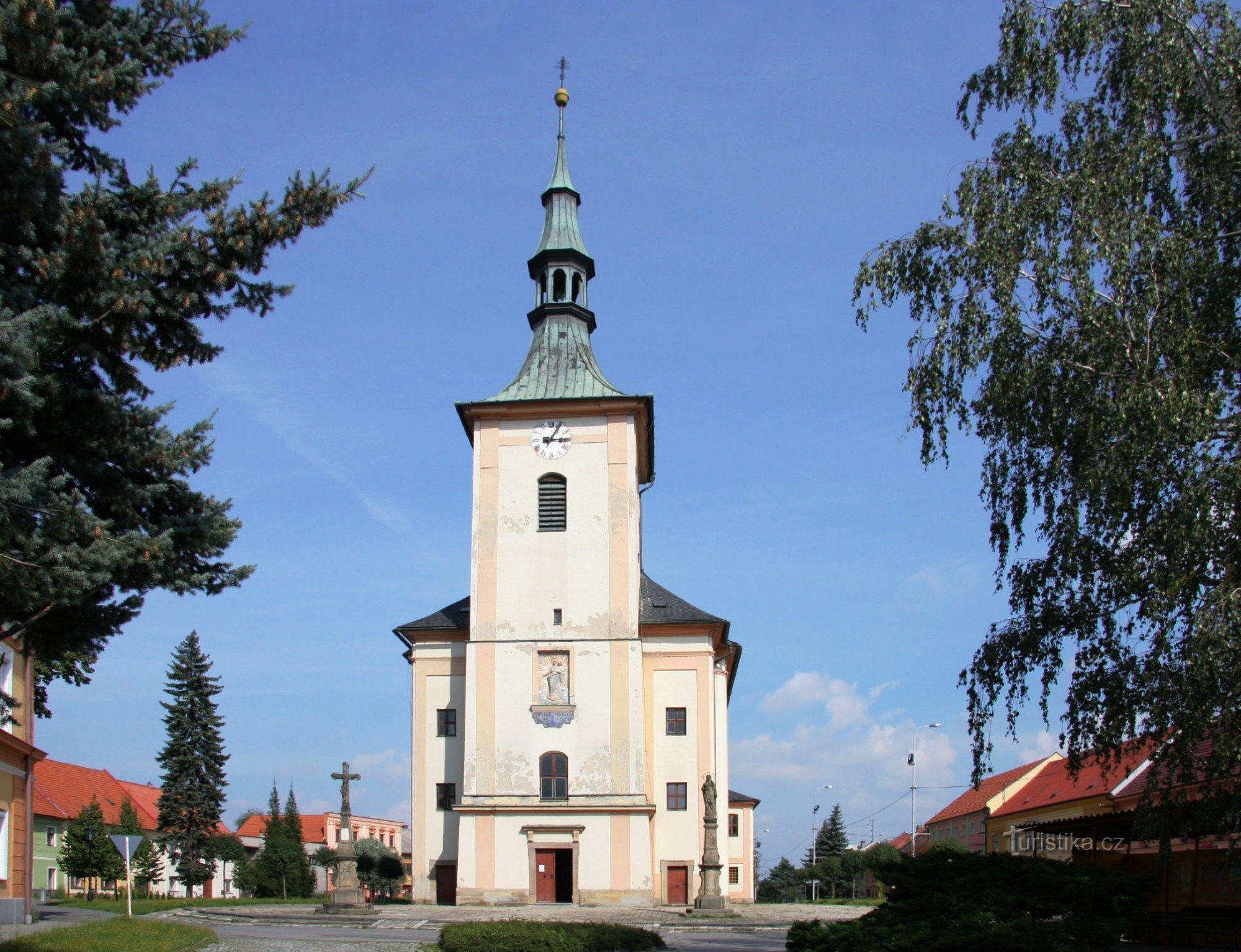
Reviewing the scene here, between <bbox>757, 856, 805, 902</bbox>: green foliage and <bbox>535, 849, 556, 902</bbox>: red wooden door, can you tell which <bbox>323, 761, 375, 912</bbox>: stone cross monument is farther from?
<bbox>757, 856, 805, 902</bbox>: green foliage

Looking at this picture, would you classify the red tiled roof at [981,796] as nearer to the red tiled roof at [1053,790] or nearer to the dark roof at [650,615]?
the red tiled roof at [1053,790]

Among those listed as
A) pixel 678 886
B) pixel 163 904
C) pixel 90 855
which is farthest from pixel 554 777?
pixel 90 855

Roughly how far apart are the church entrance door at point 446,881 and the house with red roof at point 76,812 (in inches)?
562

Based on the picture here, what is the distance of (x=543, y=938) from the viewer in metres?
17.5

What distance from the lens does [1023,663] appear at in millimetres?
15711

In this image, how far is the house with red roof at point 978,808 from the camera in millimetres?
69688

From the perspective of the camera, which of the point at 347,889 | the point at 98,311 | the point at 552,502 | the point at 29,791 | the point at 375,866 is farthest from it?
the point at 375,866

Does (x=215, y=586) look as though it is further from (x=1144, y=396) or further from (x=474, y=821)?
(x=474, y=821)

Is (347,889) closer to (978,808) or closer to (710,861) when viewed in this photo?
(710,861)

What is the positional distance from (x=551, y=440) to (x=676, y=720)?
9.57 metres

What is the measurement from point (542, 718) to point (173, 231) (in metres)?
26.9

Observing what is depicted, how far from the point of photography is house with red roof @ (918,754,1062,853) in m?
69.7

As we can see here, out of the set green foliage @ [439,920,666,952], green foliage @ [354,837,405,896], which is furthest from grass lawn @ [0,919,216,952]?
green foliage @ [354,837,405,896]

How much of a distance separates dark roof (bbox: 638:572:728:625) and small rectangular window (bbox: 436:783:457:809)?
25.6 ft
